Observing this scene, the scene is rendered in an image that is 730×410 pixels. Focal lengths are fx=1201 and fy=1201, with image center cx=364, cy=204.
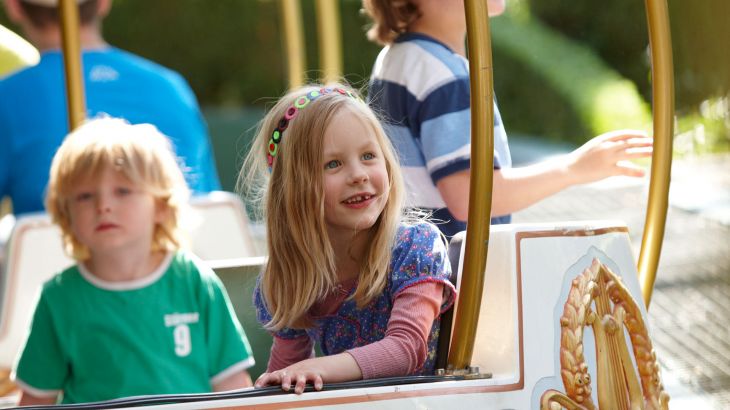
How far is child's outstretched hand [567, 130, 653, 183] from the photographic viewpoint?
1.66 m

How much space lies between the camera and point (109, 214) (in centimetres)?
186

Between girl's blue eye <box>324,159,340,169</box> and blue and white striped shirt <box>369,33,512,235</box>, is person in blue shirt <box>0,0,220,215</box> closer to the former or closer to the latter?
blue and white striped shirt <box>369,33,512,235</box>

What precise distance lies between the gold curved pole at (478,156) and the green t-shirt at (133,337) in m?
0.61

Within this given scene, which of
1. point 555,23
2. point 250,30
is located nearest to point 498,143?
point 555,23

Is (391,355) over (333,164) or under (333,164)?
under

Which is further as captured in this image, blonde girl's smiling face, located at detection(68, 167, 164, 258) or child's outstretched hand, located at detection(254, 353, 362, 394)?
blonde girl's smiling face, located at detection(68, 167, 164, 258)

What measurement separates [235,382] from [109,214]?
0.33m

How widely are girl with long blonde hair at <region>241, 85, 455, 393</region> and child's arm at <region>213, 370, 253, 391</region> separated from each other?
0.95 ft

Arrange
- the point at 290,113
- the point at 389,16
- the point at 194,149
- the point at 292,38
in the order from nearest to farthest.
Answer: the point at 290,113 < the point at 389,16 < the point at 194,149 < the point at 292,38

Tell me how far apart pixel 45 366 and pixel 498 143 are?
76 cm

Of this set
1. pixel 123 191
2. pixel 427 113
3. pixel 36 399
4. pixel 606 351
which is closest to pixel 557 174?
pixel 427 113

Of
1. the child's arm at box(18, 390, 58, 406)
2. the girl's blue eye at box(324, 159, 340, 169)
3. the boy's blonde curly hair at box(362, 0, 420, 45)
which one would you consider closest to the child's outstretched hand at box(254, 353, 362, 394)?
the girl's blue eye at box(324, 159, 340, 169)

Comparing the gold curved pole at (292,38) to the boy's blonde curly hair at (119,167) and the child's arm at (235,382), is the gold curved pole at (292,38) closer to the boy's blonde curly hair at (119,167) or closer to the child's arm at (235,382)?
the boy's blonde curly hair at (119,167)

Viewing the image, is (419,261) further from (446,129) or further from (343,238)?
(446,129)
